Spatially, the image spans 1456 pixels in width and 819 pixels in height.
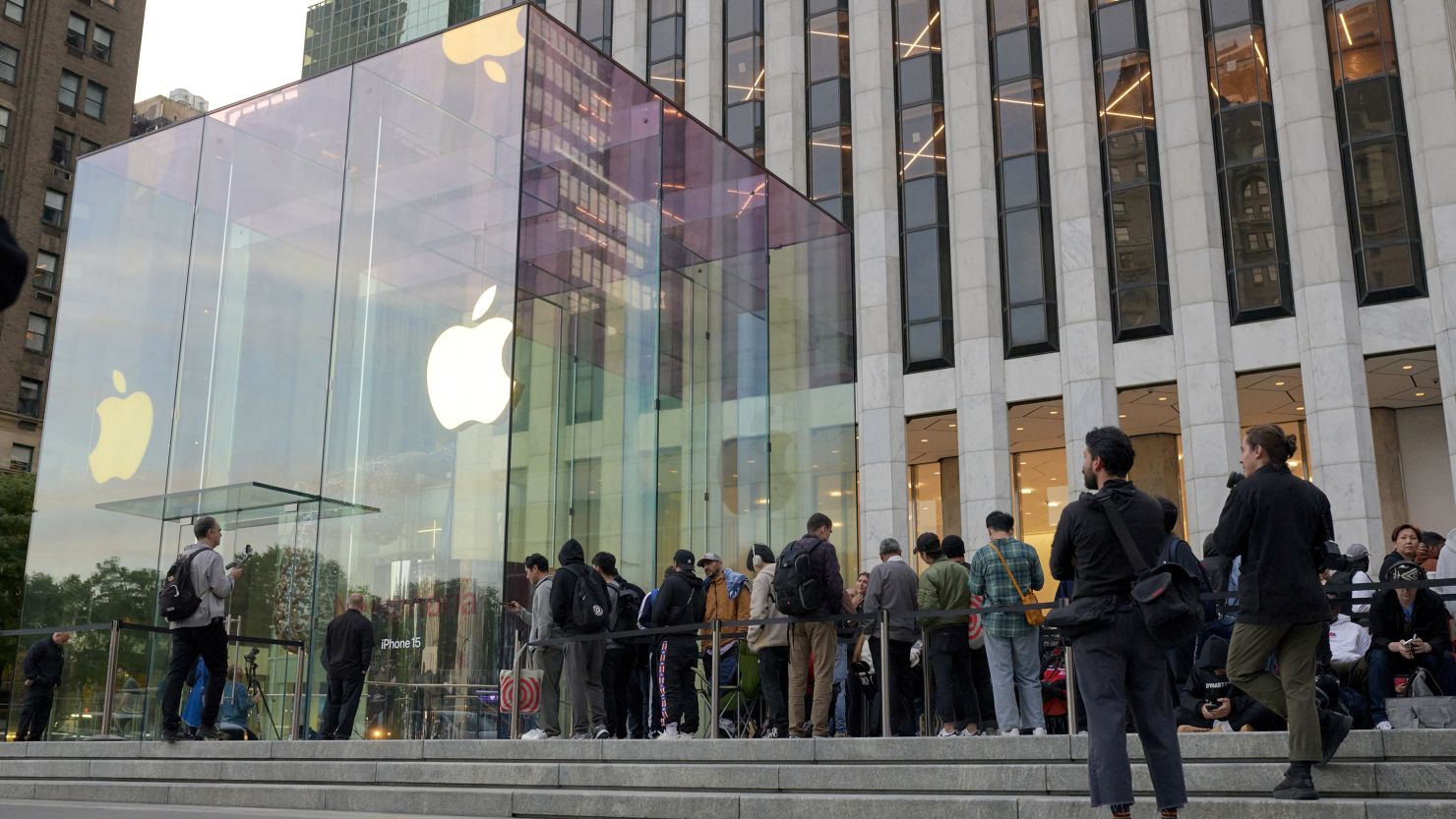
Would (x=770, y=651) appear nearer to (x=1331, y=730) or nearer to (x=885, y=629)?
(x=885, y=629)

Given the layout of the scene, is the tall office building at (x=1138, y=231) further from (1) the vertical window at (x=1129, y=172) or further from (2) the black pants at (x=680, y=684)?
(2) the black pants at (x=680, y=684)

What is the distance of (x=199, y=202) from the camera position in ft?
60.7

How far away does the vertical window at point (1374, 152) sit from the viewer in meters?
27.3

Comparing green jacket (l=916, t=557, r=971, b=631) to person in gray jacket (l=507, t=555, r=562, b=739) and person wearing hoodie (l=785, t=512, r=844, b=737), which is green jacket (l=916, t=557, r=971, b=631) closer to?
person wearing hoodie (l=785, t=512, r=844, b=737)

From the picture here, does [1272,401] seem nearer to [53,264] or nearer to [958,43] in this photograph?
[958,43]

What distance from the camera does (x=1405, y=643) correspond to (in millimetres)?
8820

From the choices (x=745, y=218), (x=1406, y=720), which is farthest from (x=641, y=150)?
(x=1406, y=720)

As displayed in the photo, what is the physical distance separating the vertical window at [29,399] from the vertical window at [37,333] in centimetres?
144

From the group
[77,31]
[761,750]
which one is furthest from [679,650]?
[77,31]

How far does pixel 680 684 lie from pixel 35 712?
8.96 meters

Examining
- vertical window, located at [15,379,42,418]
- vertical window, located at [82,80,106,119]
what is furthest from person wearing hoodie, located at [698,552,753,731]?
vertical window, located at [82,80,106,119]

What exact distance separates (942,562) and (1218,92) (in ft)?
74.1

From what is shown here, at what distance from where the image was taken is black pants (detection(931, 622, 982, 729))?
10.5 metres

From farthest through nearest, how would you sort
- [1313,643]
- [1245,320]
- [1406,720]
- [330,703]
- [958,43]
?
[958,43] < [1245,320] < [330,703] < [1406,720] < [1313,643]
